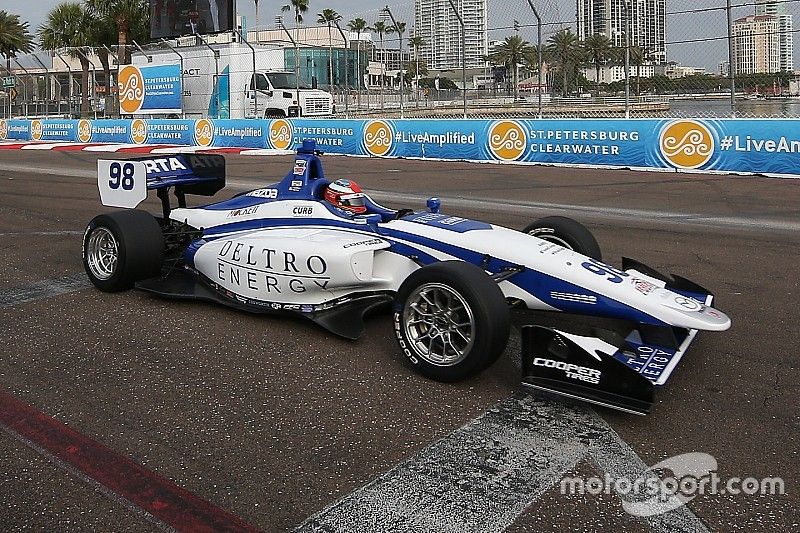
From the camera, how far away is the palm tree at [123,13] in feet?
154

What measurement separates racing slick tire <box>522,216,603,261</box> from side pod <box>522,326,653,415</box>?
169cm

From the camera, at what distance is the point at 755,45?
17078mm

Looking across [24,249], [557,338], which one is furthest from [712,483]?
[24,249]

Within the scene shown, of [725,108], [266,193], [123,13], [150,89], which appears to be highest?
[123,13]

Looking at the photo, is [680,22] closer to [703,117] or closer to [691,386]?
[703,117]

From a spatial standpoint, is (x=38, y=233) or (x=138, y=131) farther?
(x=138, y=131)

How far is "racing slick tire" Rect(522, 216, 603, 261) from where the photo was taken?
19.5 ft

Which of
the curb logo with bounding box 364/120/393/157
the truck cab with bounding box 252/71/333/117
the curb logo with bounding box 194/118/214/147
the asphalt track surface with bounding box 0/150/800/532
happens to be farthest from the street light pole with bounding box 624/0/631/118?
the truck cab with bounding box 252/71/333/117

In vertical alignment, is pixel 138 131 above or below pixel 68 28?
below

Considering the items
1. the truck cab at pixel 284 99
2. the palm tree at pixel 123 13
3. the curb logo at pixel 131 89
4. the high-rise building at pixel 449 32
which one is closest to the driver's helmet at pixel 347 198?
the high-rise building at pixel 449 32

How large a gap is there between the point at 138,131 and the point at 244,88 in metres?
5.94

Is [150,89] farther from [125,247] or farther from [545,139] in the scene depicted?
[125,247]

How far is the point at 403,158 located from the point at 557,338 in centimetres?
1742

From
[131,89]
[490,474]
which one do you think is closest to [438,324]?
[490,474]
